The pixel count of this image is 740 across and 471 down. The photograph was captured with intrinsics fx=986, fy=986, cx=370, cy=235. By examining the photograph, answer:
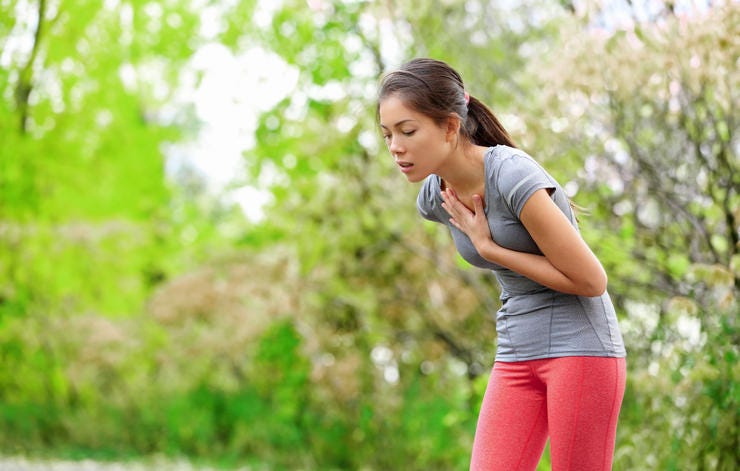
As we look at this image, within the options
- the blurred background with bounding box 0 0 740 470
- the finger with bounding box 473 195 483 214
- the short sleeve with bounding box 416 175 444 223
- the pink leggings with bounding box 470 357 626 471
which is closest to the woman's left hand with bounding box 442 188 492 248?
the finger with bounding box 473 195 483 214

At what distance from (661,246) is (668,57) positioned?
1263 mm

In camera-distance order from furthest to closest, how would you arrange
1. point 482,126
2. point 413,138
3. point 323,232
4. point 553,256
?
point 323,232, point 482,126, point 413,138, point 553,256

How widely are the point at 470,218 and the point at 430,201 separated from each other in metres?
0.25

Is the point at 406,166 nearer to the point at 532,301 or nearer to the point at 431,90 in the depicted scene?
the point at 431,90

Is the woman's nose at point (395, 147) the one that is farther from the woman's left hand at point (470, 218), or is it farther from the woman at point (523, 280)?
the woman's left hand at point (470, 218)

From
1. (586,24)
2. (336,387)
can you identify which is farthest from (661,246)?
(336,387)

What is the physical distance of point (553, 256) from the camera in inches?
89.1

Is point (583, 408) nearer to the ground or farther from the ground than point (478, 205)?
nearer to the ground

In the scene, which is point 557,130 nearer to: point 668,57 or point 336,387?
point 668,57

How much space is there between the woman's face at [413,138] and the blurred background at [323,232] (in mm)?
1725

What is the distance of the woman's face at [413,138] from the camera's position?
2.38 m

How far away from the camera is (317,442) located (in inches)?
323

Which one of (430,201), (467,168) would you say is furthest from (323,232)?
(467,168)

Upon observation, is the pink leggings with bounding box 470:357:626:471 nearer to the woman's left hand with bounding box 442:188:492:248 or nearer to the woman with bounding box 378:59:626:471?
the woman with bounding box 378:59:626:471
